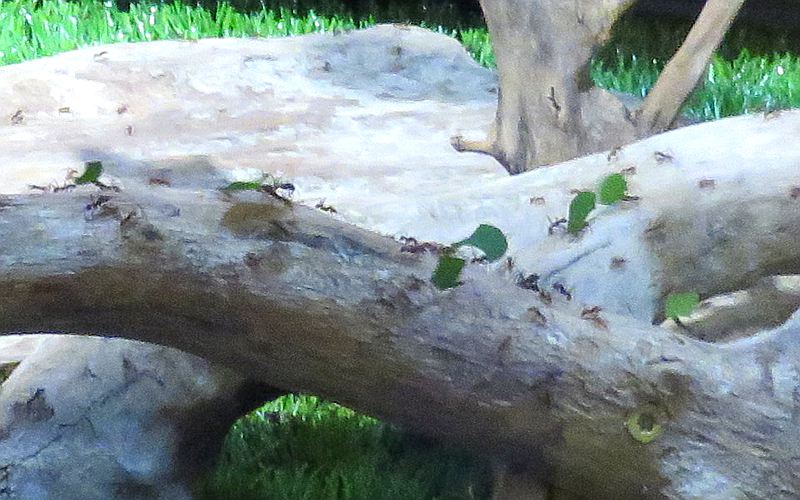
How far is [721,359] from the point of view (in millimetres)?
1226

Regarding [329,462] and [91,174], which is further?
[329,462]

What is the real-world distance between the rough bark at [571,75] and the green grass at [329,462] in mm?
911

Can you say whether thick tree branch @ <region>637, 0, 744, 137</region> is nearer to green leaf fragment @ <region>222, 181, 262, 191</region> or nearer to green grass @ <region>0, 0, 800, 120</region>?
green grass @ <region>0, 0, 800, 120</region>

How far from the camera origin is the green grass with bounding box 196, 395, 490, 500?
1.79 metres

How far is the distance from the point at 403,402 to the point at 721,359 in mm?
385

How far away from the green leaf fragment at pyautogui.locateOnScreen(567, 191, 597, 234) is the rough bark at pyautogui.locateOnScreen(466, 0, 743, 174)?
102cm

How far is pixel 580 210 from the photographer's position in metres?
1.51

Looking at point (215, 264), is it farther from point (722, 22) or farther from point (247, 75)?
point (247, 75)

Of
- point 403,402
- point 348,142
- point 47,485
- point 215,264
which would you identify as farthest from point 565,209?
point 348,142

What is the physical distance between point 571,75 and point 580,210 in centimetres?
108

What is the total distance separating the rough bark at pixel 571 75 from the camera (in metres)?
2.45

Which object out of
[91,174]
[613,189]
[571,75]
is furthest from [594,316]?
[571,75]

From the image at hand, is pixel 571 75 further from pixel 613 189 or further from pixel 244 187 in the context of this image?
pixel 244 187

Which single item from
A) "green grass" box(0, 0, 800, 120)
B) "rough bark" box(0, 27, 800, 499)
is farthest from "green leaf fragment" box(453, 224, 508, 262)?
"green grass" box(0, 0, 800, 120)
